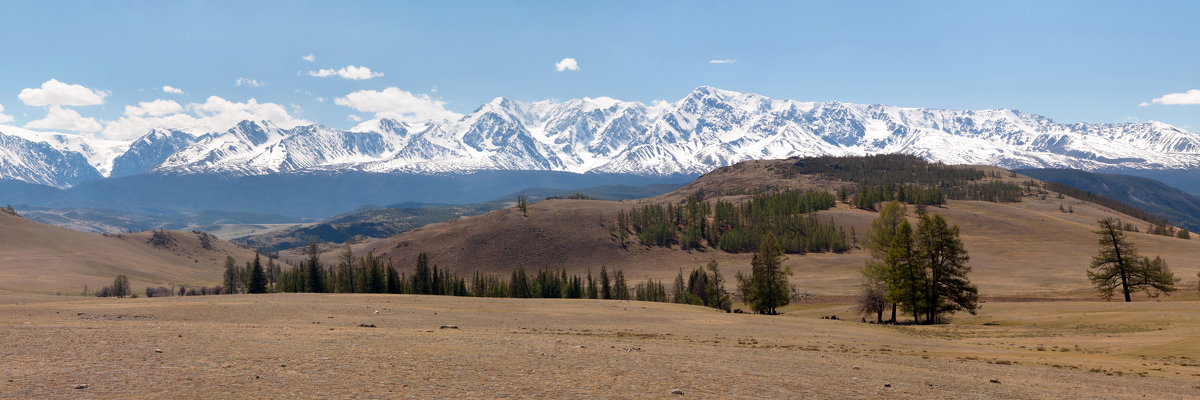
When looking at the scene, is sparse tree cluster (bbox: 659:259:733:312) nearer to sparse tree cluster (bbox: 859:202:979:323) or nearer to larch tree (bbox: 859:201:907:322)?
larch tree (bbox: 859:201:907:322)

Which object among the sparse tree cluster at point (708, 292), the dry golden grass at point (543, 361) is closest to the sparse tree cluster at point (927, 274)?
the dry golden grass at point (543, 361)

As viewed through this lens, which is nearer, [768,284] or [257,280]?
[768,284]

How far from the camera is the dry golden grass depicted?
662 inches

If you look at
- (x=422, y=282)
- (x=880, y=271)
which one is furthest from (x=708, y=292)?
(x=422, y=282)

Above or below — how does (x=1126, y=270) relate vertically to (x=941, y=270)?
below

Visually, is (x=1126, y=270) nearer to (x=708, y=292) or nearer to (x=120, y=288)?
(x=708, y=292)

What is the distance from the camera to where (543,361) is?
2198cm

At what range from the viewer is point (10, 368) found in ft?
55.2

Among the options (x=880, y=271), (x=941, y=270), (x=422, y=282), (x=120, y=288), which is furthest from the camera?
(x=120, y=288)

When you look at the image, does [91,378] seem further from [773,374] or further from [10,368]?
[773,374]

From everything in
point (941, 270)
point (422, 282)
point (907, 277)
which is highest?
point (941, 270)

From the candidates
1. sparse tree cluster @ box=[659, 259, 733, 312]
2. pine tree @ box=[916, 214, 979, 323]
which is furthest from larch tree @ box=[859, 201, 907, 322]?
sparse tree cluster @ box=[659, 259, 733, 312]

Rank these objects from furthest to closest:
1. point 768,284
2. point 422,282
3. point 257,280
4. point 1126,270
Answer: point 257,280 → point 422,282 → point 768,284 → point 1126,270

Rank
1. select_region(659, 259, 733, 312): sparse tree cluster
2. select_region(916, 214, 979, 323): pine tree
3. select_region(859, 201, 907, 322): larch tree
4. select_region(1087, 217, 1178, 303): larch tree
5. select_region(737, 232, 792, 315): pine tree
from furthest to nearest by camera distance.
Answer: select_region(659, 259, 733, 312): sparse tree cluster → select_region(737, 232, 792, 315): pine tree → select_region(1087, 217, 1178, 303): larch tree → select_region(859, 201, 907, 322): larch tree → select_region(916, 214, 979, 323): pine tree
